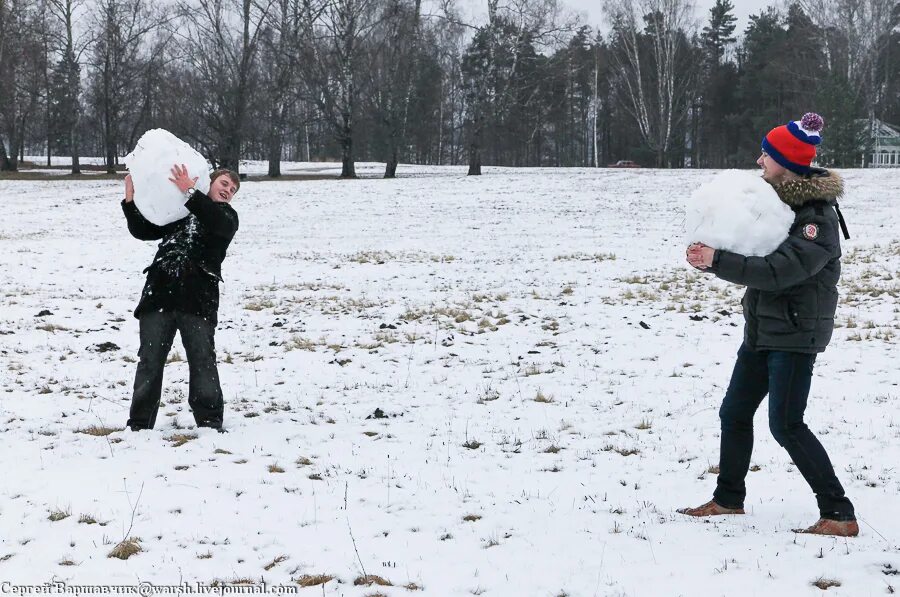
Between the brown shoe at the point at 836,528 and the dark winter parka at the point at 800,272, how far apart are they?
877 mm

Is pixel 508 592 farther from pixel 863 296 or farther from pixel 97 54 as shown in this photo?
pixel 97 54

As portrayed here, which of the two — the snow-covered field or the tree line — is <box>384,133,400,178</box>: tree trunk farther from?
the snow-covered field

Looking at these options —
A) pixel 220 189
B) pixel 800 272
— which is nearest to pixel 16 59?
pixel 220 189

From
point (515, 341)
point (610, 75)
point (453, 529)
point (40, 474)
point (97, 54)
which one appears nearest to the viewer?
point (453, 529)

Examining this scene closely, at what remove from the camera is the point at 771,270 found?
3746 millimetres

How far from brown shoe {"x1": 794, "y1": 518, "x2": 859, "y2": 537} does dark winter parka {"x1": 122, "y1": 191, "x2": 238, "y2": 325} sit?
4169mm

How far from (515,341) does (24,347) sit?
5.61 meters

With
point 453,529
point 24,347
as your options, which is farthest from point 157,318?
point 24,347

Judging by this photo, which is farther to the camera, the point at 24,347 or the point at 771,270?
the point at 24,347

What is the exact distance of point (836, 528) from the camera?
3.89 m

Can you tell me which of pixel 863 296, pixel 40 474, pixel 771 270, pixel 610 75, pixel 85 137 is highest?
pixel 610 75

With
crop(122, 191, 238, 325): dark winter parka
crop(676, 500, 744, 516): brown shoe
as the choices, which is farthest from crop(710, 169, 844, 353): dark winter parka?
crop(122, 191, 238, 325): dark winter parka

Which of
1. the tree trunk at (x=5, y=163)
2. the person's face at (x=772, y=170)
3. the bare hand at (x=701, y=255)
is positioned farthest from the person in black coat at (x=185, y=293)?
the tree trunk at (x=5, y=163)

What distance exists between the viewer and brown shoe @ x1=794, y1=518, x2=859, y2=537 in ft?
12.7
